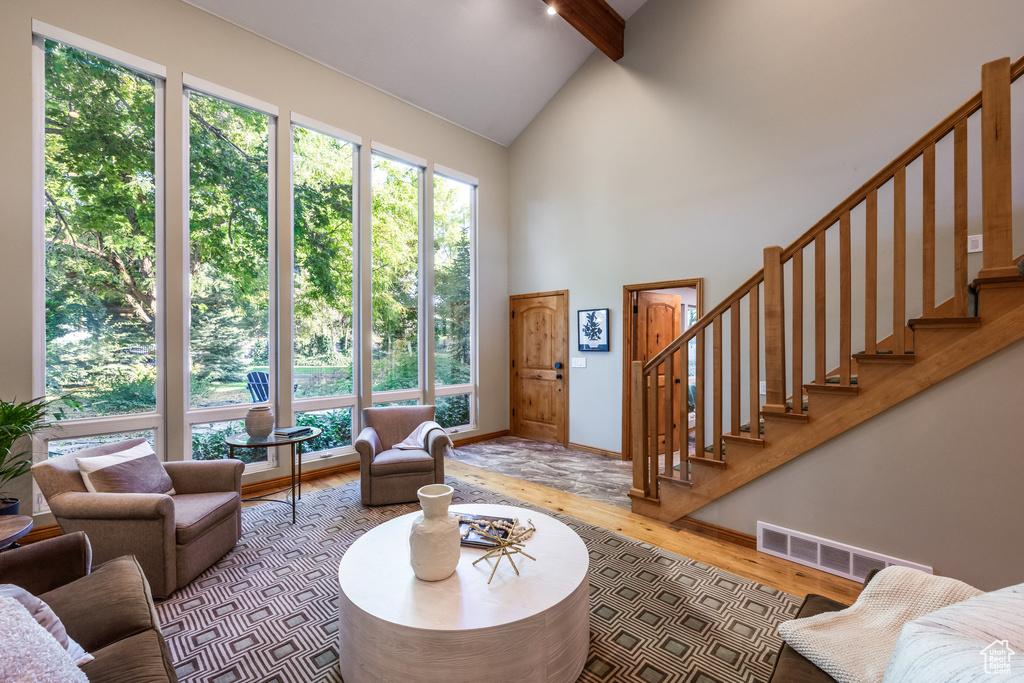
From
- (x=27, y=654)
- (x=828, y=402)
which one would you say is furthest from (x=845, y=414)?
(x=27, y=654)

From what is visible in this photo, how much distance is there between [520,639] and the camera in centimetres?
144

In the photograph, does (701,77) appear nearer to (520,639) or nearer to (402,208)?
(402,208)

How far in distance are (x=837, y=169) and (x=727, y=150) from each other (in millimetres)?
955

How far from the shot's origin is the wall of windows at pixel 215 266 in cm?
311

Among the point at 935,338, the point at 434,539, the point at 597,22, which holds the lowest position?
the point at 434,539

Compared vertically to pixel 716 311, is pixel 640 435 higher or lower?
lower

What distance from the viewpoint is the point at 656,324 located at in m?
5.18

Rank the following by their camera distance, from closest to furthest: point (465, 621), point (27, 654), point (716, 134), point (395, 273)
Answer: point (27, 654) < point (465, 621) < point (716, 134) < point (395, 273)

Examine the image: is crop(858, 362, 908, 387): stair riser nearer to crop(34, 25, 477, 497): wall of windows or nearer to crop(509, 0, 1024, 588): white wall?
crop(509, 0, 1024, 588): white wall

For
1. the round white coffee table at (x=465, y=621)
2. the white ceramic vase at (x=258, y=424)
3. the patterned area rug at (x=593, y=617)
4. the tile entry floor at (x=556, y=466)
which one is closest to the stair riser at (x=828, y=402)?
the patterned area rug at (x=593, y=617)

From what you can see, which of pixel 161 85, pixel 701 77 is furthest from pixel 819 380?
pixel 161 85

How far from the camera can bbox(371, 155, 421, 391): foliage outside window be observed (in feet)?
15.8

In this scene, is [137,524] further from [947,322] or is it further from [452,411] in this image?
[947,322]

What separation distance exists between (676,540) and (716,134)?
12.3 feet
